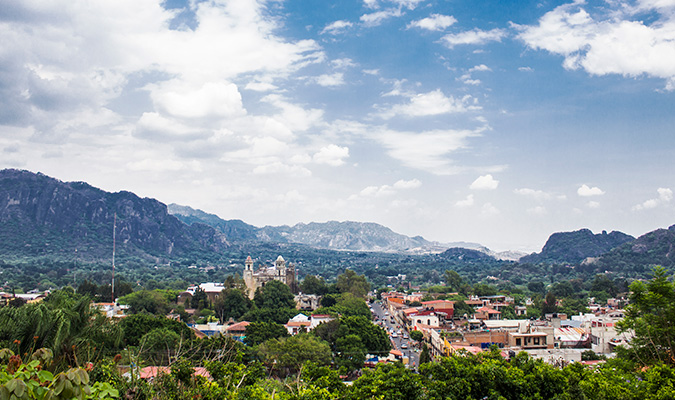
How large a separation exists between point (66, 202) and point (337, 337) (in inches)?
7137

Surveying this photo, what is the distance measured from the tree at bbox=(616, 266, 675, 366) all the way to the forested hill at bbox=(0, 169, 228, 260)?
162 m

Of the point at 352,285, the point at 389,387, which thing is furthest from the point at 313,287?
the point at 389,387

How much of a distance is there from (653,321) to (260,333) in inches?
862

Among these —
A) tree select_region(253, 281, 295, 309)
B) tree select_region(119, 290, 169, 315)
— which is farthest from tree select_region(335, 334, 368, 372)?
tree select_region(119, 290, 169, 315)

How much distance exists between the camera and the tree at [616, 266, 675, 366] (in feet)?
43.0

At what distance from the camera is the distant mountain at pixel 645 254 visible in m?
140

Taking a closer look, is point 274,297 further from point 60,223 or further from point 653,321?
point 60,223

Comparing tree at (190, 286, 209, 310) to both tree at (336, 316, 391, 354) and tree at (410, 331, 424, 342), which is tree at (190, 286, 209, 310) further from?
tree at (336, 316, 391, 354)

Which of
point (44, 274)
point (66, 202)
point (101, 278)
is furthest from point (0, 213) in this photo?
point (101, 278)

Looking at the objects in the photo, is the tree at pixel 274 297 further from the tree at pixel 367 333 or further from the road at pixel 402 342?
the tree at pixel 367 333

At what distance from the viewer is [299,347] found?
24.1 metres

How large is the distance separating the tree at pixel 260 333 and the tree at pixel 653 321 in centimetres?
2034

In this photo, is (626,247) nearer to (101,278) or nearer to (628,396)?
(101,278)

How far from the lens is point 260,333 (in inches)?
1206
